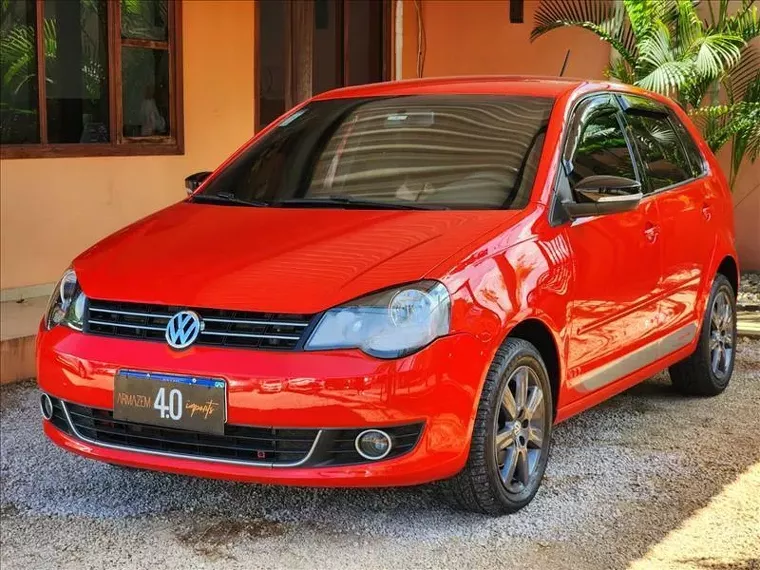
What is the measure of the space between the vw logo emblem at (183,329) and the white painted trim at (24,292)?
14.5 ft

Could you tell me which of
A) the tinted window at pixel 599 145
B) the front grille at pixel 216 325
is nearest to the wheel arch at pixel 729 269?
the tinted window at pixel 599 145

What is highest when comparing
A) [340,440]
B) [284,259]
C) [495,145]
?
[495,145]

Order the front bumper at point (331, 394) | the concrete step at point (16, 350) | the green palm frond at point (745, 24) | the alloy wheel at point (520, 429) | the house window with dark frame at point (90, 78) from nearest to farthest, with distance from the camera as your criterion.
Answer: the front bumper at point (331, 394)
the alloy wheel at point (520, 429)
the concrete step at point (16, 350)
the house window with dark frame at point (90, 78)
the green palm frond at point (745, 24)

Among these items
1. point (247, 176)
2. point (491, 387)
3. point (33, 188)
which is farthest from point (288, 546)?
point (33, 188)

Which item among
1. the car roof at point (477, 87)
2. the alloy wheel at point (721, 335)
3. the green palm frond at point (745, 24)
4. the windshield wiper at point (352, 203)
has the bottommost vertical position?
the alloy wheel at point (721, 335)

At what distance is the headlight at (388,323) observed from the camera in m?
3.83

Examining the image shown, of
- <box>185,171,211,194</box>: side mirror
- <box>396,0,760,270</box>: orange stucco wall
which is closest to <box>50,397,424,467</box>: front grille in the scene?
<box>185,171,211,194</box>: side mirror

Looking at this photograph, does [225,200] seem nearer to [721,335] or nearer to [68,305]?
[68,305]

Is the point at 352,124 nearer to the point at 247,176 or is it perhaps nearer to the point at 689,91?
the point at 247,176

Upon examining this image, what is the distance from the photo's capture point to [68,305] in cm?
438

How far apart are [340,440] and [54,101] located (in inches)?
206

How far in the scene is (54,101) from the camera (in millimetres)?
8320

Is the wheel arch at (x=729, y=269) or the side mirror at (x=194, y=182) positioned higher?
the side mirror at (x=194, y=182)

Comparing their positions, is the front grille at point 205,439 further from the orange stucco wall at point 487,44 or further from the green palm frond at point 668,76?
the orange stucco wall at point 487,44
